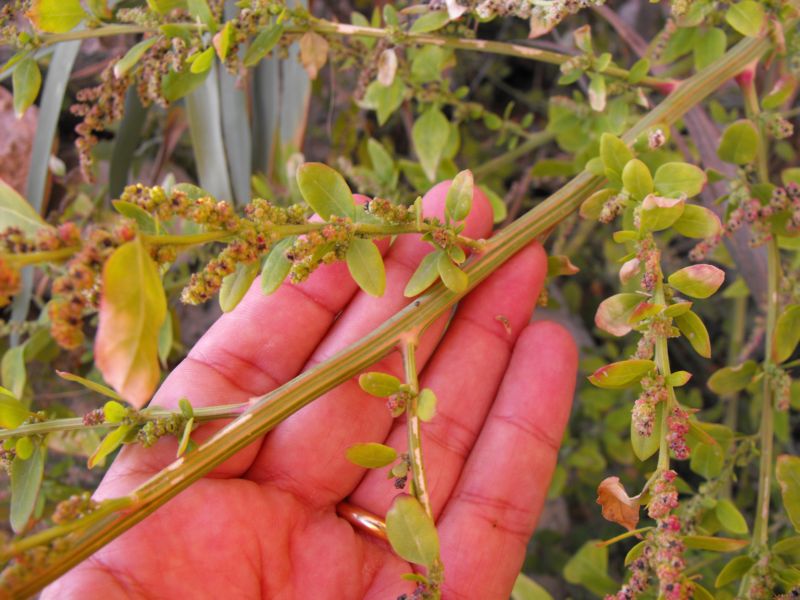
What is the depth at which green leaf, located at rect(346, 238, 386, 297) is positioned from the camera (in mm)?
988

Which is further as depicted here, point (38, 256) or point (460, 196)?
point (460, 196)

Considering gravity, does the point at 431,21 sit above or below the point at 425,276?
above

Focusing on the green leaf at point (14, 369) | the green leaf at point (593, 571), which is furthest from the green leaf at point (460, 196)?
the green leaf at point (14, 369)

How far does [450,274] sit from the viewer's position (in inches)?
43.1

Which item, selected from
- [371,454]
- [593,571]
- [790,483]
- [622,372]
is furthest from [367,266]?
[593,571]

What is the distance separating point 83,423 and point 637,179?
34.7 inches

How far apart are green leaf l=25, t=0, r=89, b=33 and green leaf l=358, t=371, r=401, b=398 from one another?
0.72 m

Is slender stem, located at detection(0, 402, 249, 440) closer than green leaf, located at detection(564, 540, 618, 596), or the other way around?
slender stem, located at detection(0, 402, 249, 440)

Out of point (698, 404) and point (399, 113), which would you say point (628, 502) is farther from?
point (399, 113)

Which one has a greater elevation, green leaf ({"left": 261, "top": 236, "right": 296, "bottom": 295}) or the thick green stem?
green leaf ({"left": 261, "top": 236, "right": 296, "bottom": 295})

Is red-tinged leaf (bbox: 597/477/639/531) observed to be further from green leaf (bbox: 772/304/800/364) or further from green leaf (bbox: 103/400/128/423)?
green leaf (bbox: 103/400/128/423)

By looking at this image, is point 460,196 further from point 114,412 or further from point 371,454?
point 114,412

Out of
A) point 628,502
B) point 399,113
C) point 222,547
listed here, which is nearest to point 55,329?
point 222,547

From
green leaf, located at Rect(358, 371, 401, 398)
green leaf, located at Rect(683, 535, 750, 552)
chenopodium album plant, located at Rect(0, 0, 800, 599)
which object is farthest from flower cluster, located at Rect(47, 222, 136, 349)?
green leaf, located at Rect(683, 535, 750, 552)
